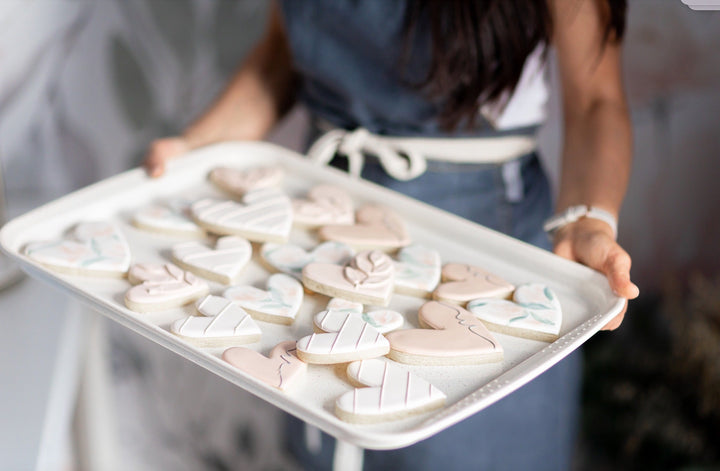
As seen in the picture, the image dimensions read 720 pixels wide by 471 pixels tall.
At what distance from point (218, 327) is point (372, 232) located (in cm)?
20

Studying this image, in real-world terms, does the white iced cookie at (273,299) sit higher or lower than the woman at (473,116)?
lower

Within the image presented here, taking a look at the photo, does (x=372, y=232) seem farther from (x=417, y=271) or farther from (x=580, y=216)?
(x=580, y=216)

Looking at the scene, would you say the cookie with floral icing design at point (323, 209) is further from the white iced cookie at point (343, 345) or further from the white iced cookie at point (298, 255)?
the white iced cookie at point (343, 345)

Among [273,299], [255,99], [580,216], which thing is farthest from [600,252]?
[255,99]

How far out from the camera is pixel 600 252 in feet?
1.90

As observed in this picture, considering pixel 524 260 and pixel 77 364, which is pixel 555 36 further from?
pixel 77 364

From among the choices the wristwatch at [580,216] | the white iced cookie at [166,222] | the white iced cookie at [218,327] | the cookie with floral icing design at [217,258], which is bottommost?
the white iced cookie at [218,327]

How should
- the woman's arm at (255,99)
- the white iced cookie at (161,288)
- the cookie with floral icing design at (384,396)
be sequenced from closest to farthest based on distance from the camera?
the cookie with floral icing design at (384,396)
the white iced cookie at (161,288)
the woman's arm at (255,99)

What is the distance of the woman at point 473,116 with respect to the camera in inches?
26.9

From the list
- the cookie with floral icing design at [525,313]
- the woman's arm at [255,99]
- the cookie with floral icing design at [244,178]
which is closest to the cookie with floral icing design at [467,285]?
the cookie with floral icing design at [525,313]

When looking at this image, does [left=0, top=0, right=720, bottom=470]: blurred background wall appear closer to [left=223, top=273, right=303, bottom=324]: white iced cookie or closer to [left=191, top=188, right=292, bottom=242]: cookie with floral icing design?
[left=191, top=188, right=292, bottom=242]: cookie with floral icing design

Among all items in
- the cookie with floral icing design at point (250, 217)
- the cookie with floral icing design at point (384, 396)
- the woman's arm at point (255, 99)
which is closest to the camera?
the cookie with floral icing design at point (384, 396)

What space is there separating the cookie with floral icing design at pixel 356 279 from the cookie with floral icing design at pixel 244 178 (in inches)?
6.6

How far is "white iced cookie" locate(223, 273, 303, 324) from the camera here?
0.55 metres
